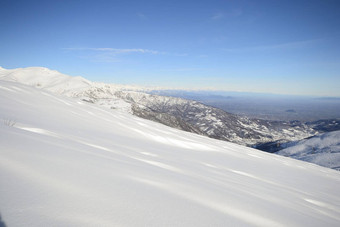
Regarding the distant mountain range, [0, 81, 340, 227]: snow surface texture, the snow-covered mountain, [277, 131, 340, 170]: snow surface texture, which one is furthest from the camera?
the snow-covered mountain

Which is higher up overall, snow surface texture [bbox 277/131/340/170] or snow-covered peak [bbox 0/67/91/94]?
snow-covered peak [bbox 0/67/91/94]

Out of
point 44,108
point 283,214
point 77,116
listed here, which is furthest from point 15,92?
point 283,214

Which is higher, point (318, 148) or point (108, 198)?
point (108, 198)

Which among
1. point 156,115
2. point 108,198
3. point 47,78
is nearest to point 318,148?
point 108,198

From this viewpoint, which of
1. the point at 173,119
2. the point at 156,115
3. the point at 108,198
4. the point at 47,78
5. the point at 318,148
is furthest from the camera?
the point at 47,78

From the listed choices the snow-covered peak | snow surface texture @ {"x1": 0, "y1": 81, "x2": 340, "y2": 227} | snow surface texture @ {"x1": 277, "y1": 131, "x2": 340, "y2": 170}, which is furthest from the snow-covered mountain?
snow surface texture @ {"x1": 277, "y1": 131, "x2": 340, "y2": 170}

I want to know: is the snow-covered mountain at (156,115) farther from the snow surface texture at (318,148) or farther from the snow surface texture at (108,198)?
the snow surface texture at (318,148)

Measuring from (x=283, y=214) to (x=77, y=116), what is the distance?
6361 millimetres

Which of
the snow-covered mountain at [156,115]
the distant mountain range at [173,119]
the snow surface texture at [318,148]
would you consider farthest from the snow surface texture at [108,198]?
the distant mountain range at [173,119]

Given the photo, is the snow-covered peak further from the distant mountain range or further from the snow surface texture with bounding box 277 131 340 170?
the snow surface texture with bounding box 277 131 340 170

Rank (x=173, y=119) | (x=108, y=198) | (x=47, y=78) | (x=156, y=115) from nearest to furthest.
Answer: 1. (x=108, y=198)
2. (x=156, y=115)
3. (x=173, y=119)
4. (x=47, y=78)

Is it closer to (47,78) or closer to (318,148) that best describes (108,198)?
(318,148)

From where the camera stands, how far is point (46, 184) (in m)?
1.58

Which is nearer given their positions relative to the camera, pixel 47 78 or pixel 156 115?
pixel 156 115
